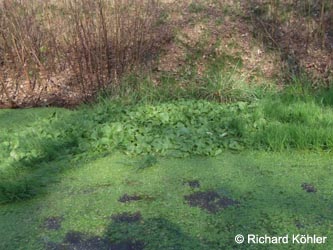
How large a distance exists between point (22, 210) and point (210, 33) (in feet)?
14.5

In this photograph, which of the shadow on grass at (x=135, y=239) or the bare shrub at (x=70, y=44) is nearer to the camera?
the shadow on grass at (x=135, y=239)

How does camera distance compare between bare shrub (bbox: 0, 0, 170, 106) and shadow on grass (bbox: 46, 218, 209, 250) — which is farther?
bare shrub (bbox: 0, 0, 170, 106)

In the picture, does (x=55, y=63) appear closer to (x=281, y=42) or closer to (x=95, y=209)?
(x=281, y=42)

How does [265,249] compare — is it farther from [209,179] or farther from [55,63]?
[55,63]

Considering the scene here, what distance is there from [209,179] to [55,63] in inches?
148

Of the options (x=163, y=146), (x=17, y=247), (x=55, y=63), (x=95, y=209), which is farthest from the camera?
(x=55, y=63)

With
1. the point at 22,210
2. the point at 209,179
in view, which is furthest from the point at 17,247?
the point at 209,179

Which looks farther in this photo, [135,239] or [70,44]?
[70,44]

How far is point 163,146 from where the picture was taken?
3.49m

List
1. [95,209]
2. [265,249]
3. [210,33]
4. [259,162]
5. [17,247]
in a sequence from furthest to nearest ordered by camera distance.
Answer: [210,33] < [259,162] < [95,209] < [17,247] < [265,249]

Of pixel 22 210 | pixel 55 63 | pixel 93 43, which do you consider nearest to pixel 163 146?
pixel 22 210

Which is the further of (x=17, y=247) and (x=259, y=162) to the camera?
(x=259, y=162)

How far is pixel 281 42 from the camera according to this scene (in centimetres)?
623

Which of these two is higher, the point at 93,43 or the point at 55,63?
the point at 93,43
